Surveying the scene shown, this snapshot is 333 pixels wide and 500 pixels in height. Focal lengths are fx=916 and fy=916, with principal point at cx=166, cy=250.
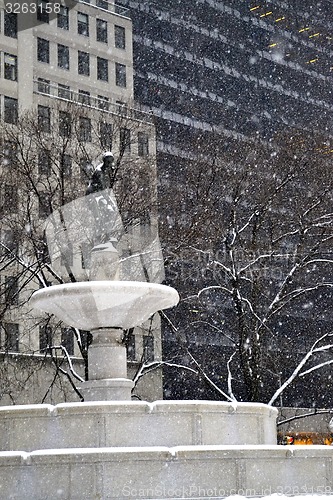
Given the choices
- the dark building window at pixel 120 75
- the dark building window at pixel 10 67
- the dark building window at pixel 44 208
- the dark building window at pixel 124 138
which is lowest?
the dark building window at pixel 44 208

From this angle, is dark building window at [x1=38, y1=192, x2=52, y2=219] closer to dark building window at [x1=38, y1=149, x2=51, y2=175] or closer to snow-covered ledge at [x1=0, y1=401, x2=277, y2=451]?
dark building window at [x1=38, y1=149, x2=51, y2=175]

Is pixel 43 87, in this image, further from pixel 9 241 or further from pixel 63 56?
pixel 9 241

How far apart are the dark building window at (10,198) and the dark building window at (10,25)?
23.2m

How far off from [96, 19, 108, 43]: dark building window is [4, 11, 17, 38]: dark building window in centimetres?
662

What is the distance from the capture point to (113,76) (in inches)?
2111

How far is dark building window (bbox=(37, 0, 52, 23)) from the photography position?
51281 mm

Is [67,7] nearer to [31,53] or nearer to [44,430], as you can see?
[31,53]

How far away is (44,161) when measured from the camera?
27.1 metres

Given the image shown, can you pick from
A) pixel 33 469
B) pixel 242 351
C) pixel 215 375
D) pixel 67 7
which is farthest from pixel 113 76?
pixel 33 469

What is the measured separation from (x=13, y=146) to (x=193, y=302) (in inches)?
287

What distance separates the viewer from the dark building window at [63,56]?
5191 centimetres

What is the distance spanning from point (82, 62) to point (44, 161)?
26878 millimetres

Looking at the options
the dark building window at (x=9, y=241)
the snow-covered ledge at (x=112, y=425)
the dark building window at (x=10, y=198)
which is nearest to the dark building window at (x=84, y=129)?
the dark building window at (x=10, y=198)

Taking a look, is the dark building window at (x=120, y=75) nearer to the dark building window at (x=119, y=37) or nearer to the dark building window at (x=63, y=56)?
the dark building window at (x=119, y=37)
